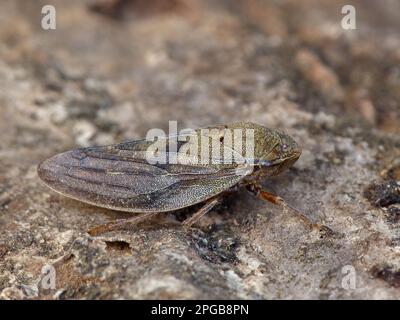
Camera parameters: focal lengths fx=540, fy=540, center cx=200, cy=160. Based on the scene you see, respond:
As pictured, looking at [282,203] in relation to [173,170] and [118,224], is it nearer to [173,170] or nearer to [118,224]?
[173,170]

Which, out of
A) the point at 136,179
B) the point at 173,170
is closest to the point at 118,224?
the point at 136,179

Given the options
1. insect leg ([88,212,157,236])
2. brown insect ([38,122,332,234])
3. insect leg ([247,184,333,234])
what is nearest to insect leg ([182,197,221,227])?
brown insect ([38,122,332,234])

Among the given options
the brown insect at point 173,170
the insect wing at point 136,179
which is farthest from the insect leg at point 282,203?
the insect wing at point 136,179

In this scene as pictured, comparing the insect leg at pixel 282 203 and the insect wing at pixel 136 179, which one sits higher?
the insect wing at pixel 136 179

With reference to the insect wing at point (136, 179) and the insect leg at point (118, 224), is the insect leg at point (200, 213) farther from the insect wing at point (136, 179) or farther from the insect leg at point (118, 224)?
the insect leg at point (118, 224)

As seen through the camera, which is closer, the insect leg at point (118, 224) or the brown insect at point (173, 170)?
the insect leg at point (118, 224)
